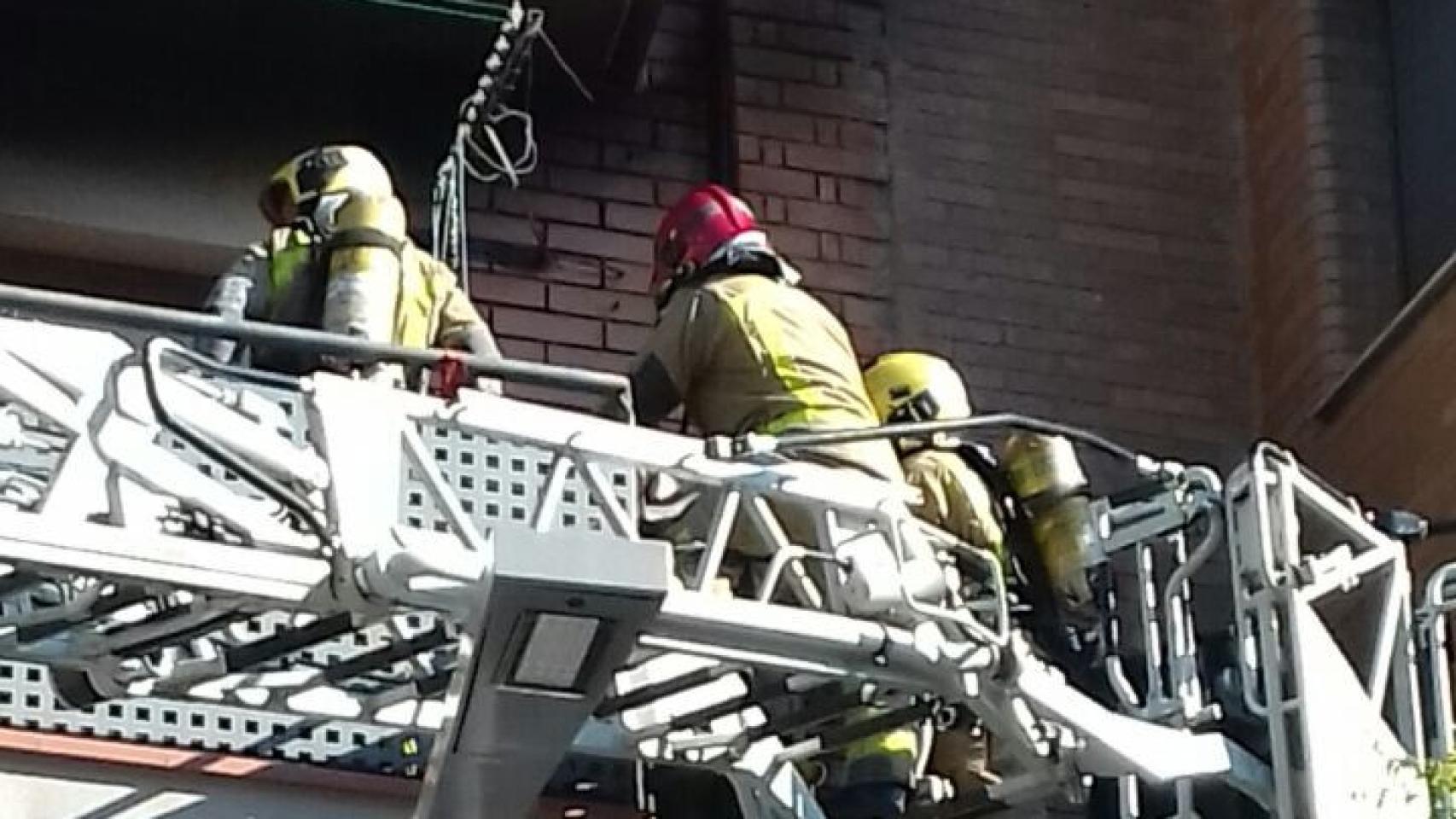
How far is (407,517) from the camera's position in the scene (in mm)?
7973

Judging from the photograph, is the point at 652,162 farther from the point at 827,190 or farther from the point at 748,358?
the point at 748,358

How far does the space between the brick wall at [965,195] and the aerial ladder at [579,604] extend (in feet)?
7.68

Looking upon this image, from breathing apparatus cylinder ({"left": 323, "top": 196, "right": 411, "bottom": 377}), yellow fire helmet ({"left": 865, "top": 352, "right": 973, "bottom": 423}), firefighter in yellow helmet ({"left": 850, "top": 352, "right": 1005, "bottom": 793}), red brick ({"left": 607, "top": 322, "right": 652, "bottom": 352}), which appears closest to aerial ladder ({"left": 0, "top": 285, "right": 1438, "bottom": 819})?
firefighter in yellow helmet ({"left": 850, "top": 352, "right": 1005, "bottom": 793})

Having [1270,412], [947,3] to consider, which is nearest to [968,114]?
[947,3]

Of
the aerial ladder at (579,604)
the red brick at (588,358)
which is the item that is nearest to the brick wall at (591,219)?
the red brick at (588,358)

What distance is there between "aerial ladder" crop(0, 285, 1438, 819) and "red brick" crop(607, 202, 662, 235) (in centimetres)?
234

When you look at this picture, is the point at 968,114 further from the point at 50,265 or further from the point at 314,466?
the point at 314,466

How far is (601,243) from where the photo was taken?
1105 cm

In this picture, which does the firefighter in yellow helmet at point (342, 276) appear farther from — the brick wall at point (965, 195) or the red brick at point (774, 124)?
the red brick at point (774, 124)

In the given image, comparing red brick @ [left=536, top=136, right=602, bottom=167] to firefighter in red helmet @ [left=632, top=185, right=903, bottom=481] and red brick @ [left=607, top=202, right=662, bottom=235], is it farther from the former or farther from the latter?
firefighter in red helmet @ [left=632, top=185, right=903, bottom=481]

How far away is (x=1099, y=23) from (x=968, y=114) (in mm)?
697

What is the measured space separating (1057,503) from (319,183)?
1.99 meters

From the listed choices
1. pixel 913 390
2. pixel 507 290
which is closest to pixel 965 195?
pixel 507 290

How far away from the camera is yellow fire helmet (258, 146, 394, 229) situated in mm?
9133
